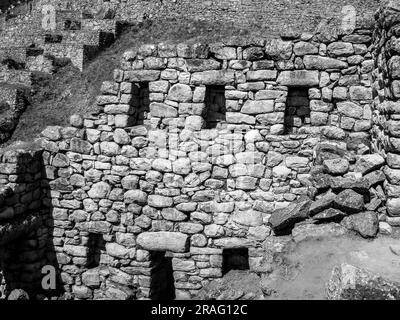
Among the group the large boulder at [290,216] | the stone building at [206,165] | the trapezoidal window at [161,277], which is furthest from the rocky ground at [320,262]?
the trapezoidal window at [161,277]

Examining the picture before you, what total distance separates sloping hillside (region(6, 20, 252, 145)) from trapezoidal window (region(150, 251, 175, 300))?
6120 mm

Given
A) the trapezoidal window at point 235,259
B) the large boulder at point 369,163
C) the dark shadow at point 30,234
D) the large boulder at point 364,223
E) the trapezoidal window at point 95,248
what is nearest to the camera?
the large boulder at point 364,223

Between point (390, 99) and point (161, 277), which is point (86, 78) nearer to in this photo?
point (161, 277)

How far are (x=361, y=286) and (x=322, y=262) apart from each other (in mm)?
1081

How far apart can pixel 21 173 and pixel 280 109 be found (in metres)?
5.29

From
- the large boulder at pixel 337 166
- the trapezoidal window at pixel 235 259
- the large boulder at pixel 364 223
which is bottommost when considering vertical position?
the trapezoidal window at pixel 235 259

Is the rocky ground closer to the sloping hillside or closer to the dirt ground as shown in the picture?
the dirt ground

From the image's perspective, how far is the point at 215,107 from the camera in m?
8.55


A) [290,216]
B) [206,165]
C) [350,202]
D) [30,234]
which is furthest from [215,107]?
[30,234]

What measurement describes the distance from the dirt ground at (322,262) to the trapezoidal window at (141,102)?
4.08 m

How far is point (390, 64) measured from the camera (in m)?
6.55

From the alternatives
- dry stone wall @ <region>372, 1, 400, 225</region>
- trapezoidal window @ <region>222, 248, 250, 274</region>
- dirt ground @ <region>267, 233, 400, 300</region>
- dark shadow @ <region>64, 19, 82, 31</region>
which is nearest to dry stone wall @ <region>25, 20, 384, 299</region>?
trapezoidal window @ <region>222, 248, 250, 274</region>

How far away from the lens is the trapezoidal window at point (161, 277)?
9.12 meters

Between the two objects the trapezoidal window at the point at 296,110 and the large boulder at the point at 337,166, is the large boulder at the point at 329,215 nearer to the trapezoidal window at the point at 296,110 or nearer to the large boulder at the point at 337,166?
the large boulder at the point at 337,166
